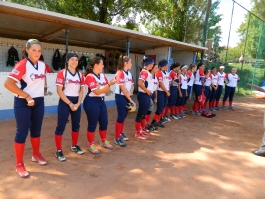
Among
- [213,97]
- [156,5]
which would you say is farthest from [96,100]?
[156,5]

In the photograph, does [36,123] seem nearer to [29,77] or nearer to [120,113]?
[29,77]

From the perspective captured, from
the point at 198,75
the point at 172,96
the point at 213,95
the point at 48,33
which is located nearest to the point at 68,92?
the point at 172,96

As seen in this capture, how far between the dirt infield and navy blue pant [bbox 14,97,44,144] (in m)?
0.55

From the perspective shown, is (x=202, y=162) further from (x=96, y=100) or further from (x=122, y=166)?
(x=96, y=100)

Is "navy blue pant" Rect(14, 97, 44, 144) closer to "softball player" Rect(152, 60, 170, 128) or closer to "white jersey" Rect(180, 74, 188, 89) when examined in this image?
"softball player" Rect(152, 60, 170, 128)

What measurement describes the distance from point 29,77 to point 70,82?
2.05ft

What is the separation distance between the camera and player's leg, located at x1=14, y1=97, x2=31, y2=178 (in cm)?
258

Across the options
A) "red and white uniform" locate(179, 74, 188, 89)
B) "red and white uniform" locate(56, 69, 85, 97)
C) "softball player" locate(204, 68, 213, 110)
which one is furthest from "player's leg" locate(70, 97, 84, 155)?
"softball player" locate(204, 68, 213, 110)

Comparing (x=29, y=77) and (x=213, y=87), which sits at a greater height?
(x=29, y=77)

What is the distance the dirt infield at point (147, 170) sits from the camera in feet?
8.09

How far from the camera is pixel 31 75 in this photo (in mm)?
2623

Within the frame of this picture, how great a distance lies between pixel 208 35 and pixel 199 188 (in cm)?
1090

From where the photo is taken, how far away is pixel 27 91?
8.64 feet

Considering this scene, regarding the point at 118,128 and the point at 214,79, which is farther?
the point at 214,79
